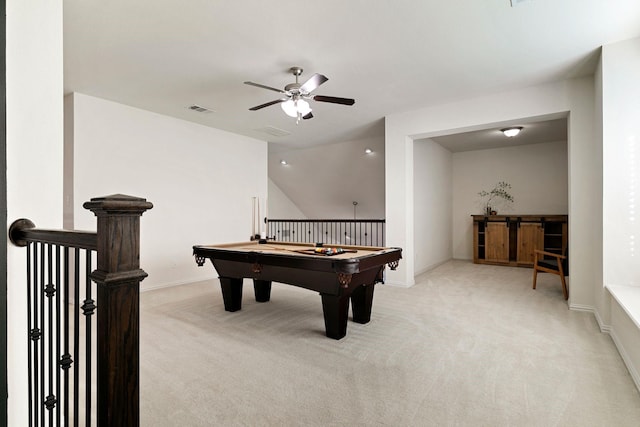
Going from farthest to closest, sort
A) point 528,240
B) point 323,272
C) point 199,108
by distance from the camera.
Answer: point 528,240
point 199,108
point 323,272

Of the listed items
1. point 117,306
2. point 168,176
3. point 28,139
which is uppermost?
point 168,176

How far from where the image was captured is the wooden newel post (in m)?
0.87

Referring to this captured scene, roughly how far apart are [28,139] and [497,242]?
305 inches

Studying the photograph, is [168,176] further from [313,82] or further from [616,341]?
[616,341]

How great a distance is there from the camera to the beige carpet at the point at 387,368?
74.7 inches

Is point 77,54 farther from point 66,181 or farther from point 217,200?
point 217,200

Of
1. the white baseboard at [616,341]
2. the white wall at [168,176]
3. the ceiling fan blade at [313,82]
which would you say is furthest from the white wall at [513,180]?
the ceiling fan blade at [313,82]

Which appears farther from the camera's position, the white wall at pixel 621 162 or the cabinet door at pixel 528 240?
the cabinet door at pixel 528 240

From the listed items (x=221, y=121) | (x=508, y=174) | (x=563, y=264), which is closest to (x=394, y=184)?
(x=563, y=264)

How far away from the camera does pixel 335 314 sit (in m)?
2.97

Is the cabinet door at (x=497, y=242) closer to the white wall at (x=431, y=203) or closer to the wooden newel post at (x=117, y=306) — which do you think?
the white wall at (x=431, y=203)

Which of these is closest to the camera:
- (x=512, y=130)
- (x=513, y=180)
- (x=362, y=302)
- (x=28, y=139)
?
(x=28, y=139)

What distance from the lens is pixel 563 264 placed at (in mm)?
4582

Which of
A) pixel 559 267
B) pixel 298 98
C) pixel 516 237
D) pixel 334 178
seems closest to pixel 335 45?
pixel 298 98
